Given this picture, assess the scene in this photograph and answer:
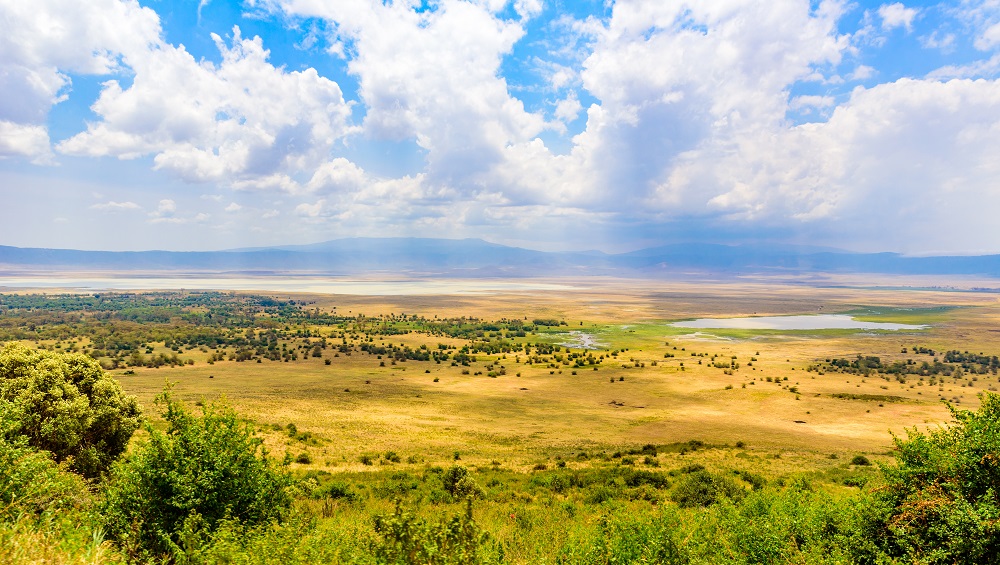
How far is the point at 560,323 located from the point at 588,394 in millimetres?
74885

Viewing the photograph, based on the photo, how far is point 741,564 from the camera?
10.3 meters

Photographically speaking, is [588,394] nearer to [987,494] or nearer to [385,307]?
[987,494]

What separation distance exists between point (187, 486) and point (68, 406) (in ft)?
34.5

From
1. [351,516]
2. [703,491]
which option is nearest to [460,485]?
[351,516]

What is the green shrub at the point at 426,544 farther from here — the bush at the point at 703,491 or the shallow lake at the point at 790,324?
the shallow lake at the point at 790,324

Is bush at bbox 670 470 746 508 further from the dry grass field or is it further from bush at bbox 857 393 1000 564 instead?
the dry grass field

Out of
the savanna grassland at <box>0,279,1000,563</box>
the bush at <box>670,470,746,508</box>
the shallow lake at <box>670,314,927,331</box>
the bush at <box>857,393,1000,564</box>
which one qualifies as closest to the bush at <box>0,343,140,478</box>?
the savanna grassland at <box>0,279,1000,563</box>

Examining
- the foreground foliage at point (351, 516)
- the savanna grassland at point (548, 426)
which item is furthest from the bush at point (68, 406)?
the savanna grassland at point (548, 426)

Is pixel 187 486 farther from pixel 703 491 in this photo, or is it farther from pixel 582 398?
pixel 582 398

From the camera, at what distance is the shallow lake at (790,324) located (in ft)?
405

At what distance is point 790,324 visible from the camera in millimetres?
131875

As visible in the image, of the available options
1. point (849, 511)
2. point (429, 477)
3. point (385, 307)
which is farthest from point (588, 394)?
point (385, 307)

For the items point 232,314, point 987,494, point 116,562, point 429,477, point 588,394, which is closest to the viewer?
point 116,562

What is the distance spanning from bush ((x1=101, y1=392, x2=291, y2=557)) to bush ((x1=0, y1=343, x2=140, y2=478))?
7.62 meters
